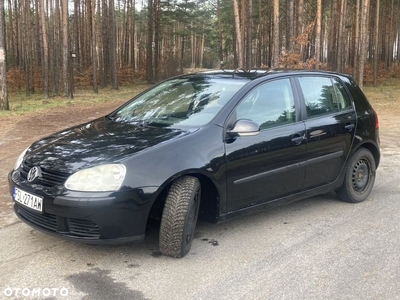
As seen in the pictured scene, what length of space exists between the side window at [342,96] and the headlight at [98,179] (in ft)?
10.0

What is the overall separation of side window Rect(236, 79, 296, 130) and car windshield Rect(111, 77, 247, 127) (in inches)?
7.0

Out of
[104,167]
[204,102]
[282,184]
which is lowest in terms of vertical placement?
[282,184]

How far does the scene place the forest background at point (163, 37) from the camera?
19.2 m

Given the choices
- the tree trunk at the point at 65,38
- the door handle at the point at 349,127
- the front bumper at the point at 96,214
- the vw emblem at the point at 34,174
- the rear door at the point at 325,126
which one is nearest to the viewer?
the front bumper at the point at 96,214

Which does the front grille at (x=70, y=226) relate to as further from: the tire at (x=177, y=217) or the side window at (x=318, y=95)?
the side window at (x=318, y=95)

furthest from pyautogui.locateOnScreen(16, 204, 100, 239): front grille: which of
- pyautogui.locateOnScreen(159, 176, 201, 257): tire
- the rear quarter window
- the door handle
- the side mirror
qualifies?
the door handle

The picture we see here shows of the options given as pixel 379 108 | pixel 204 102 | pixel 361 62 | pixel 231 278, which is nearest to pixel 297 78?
pixel 204 102

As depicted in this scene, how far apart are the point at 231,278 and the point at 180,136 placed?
129 cm

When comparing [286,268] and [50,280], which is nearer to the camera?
[50,280]

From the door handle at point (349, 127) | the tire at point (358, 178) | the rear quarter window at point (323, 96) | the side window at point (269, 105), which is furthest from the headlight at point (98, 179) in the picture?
the tire at point (358, 178)

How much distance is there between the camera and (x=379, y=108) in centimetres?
1645

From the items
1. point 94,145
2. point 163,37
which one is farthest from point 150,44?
point 94,145

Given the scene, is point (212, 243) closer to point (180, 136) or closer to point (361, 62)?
point (180, 136)

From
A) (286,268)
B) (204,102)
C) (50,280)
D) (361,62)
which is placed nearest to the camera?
(50,280)
